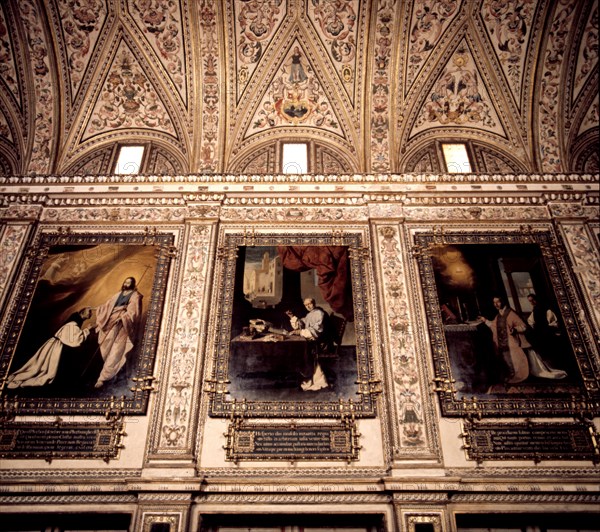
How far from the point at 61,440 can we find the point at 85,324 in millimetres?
1712

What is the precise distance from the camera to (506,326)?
738 cm

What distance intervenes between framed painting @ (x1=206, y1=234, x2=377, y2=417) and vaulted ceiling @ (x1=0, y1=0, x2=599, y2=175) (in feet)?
6.47

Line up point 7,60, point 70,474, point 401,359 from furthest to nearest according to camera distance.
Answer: point 7,60 < point 401,359 < point 70,474

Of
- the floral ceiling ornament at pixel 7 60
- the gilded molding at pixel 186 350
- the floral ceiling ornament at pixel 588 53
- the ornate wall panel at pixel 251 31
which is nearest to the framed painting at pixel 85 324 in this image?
the gilded molding at pixel 186 350

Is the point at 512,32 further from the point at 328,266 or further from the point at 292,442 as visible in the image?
the point at 292,442

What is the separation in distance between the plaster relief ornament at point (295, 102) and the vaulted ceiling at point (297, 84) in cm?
3

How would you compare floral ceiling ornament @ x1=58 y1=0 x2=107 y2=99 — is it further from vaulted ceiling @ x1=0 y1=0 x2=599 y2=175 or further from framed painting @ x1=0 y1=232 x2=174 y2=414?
framed painting @ x1=0 y1=232 x2=174 y2=414

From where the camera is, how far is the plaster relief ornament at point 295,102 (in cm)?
959

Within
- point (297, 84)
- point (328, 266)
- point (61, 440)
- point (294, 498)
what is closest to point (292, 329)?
point (328, 266)

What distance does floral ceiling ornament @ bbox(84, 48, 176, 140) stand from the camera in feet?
31.4

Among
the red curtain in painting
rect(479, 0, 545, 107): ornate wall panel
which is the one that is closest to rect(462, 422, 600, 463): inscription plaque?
the red curtain in painting

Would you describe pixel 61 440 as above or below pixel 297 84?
below

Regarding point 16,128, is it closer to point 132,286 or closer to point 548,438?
point 132,286

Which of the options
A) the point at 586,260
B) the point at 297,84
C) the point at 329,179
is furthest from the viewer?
the point at 297,84
